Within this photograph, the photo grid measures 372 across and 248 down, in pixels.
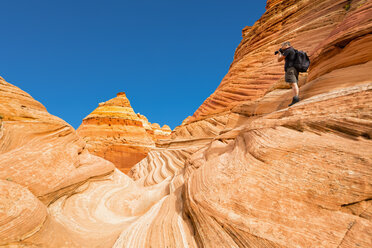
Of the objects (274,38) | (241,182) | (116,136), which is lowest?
(241,182)

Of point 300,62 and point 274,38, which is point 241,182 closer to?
point 300,62

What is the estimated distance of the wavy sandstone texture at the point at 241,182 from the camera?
1475 millimetres

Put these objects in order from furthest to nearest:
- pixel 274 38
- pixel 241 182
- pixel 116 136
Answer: pixel 116 136 → pixel 274 38 → pixel 241 182

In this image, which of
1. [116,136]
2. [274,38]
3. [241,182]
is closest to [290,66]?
[241,182]

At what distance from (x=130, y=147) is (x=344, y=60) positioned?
15.1m

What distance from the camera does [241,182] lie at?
6.93ft

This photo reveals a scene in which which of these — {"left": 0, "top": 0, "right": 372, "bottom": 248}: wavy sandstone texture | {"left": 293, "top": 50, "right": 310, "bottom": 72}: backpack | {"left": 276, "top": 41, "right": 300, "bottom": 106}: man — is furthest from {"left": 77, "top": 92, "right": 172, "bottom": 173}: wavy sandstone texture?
{"left": 293, "top": 50, "right": 310, "bottom": 72}: backpack

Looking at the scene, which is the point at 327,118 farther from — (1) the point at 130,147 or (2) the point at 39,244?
(1) the point at 130,147

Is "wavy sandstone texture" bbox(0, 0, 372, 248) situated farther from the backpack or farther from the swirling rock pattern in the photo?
the swirling rock pattern

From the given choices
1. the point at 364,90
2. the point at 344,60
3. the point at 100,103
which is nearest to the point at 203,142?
the point at 344,60

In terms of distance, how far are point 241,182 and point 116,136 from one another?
15479mm

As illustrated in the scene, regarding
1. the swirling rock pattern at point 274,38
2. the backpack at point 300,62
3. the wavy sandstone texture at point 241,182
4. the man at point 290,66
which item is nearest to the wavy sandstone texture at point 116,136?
the swirling rock pattern at point 274,38

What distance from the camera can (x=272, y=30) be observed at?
952cm

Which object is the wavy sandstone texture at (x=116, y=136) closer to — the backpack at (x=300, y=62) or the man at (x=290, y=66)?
the man at (x=290, y=66)
